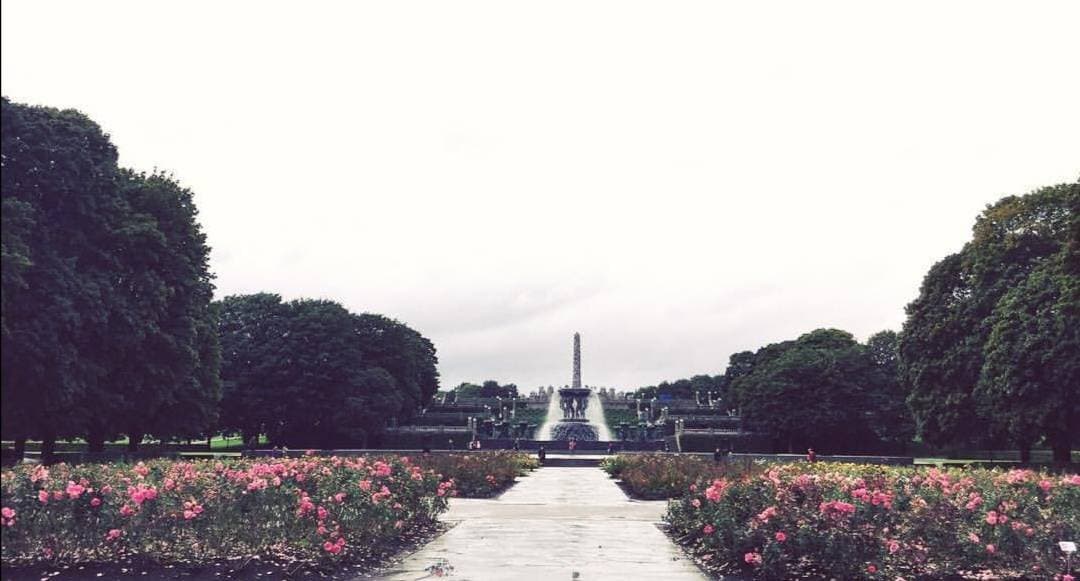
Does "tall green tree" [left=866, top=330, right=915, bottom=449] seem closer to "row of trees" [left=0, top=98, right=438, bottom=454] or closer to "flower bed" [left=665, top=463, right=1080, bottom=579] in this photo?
"row of trees" [left=0, top=98, right=438, bottom=454]

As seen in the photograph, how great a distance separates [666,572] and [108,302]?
1007 inches

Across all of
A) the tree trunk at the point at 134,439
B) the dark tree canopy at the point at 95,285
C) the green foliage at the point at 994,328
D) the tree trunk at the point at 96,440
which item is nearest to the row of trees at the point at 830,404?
the green foliage at the point at 994,328

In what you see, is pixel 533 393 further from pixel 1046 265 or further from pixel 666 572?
pixel 666 572

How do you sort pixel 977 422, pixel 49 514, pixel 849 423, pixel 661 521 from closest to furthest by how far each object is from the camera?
pixel 49 514 < pixel 661 521 < pixel 977 422 < pixel 849 423

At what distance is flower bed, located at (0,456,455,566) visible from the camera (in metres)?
14.1

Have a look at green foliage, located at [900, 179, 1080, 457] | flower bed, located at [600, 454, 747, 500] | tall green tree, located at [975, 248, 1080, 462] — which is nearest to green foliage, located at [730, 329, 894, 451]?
green foliage, located at [900, 179, 1080, 457]

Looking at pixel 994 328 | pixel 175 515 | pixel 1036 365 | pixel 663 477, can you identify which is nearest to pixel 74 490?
pixel 175 515

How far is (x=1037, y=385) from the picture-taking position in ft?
139

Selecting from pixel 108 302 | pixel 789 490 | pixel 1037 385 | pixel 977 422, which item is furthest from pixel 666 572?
pixel 977 422

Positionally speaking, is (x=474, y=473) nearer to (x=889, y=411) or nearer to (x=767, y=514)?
(x=767, y=514)

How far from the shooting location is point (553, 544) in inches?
713

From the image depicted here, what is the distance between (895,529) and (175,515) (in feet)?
32.3

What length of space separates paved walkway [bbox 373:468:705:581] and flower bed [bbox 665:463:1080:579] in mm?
1132

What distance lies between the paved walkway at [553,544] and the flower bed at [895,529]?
44.6 inches
